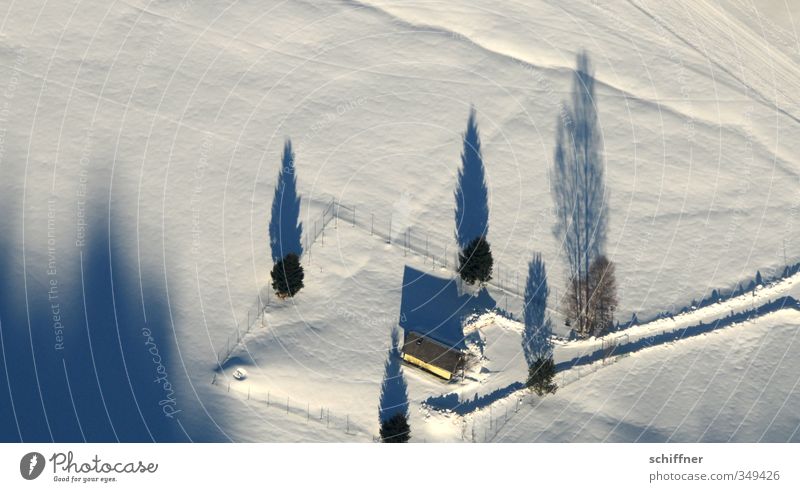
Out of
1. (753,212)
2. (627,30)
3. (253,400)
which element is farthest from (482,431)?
(627,30)

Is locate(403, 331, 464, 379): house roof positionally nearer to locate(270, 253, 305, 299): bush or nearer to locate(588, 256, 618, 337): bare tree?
locate(270, 253, 305, 299): bush

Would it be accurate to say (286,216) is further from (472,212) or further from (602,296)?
(602,296)

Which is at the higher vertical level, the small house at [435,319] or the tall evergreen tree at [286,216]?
the tall evergreen tree at [286,216]

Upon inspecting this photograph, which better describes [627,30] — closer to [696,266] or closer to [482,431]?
[696,266]

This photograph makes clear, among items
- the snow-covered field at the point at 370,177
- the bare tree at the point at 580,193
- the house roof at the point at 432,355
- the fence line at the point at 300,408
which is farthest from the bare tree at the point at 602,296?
the fence line at the point at 300,408

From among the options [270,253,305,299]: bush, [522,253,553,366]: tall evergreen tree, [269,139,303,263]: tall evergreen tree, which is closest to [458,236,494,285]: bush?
[522,253,553,366]: tall evergreen tree

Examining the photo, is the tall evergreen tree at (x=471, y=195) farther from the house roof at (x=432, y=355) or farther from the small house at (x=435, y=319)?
the house roof at (x=432, y=355)

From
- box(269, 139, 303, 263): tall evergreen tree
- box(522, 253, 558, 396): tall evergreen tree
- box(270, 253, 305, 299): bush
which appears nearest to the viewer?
box(522, 253, 558, 396): tall evergreen tree
